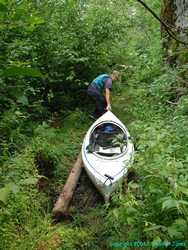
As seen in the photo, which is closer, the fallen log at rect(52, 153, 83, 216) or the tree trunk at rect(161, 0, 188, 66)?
the fallen log at rect(52, 153, 83, 216)

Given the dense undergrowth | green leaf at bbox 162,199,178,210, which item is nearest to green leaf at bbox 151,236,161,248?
the dense undergrowth

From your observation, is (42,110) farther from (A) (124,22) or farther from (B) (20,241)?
(B) (20,241)

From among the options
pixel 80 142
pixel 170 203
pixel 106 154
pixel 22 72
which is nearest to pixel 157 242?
pixel 170 203

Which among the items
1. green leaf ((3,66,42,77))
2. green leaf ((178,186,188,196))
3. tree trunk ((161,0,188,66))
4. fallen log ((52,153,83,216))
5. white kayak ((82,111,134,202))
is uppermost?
green leaf ((3,66,42,77))

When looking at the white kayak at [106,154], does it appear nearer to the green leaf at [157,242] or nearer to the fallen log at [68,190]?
the fallen log at [68,190]

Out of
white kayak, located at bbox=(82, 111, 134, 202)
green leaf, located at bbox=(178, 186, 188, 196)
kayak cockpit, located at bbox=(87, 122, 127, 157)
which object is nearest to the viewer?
green leaf, located at bbox=(178, 186, 188, 196)

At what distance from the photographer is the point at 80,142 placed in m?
9.88

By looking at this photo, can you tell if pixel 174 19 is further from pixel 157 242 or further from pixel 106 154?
pixel 157 242

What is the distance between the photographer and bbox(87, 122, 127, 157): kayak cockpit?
27.0 ft

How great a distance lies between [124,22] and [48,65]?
10.7 feet

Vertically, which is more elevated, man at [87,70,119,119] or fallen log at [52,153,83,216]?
man at [87,70,119,119]

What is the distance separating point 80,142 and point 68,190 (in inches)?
101

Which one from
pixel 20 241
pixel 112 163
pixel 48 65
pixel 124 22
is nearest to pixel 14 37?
pixel 48 65

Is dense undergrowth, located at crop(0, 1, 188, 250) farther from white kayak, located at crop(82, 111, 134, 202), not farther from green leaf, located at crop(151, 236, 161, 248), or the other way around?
white kayak, located at crop(82, 111, 134, 202)
